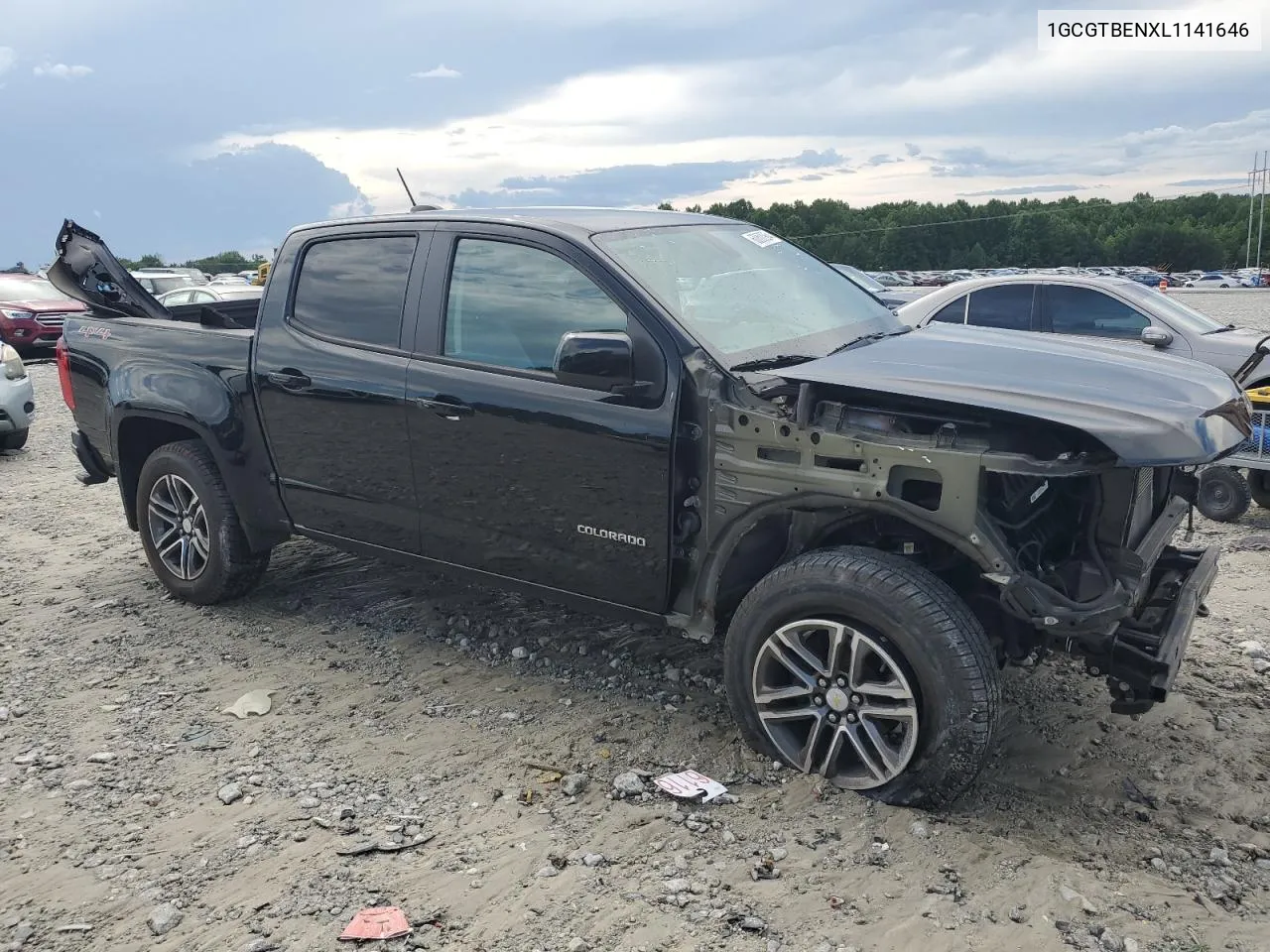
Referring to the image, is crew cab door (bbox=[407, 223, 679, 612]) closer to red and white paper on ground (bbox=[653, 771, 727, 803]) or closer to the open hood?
red and white paper on ground (bbox=[653, 771, 727, 803])

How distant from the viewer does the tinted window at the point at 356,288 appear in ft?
15.2

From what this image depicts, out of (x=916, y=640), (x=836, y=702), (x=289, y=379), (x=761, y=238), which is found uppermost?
(x=761, y=238)

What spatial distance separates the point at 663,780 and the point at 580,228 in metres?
2.12

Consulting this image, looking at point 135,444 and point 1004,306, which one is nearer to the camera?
point 135,444

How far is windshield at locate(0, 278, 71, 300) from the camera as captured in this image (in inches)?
739

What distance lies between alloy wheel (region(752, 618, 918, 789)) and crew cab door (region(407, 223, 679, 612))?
1.82ft

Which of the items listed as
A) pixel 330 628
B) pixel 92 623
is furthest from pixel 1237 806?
pixel 92 623

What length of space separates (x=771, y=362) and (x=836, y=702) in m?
1.25

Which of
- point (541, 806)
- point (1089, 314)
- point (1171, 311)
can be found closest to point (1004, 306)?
point (1089, 314)

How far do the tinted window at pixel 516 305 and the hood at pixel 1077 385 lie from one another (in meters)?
0.89

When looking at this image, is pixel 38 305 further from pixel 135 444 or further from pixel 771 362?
pixel 771 362

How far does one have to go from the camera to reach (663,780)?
375cm

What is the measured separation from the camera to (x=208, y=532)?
17.9 ft

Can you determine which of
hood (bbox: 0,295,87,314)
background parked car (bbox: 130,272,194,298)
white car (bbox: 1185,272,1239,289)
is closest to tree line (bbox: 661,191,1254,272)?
white car (bbox: 1185,272,1239,289)
